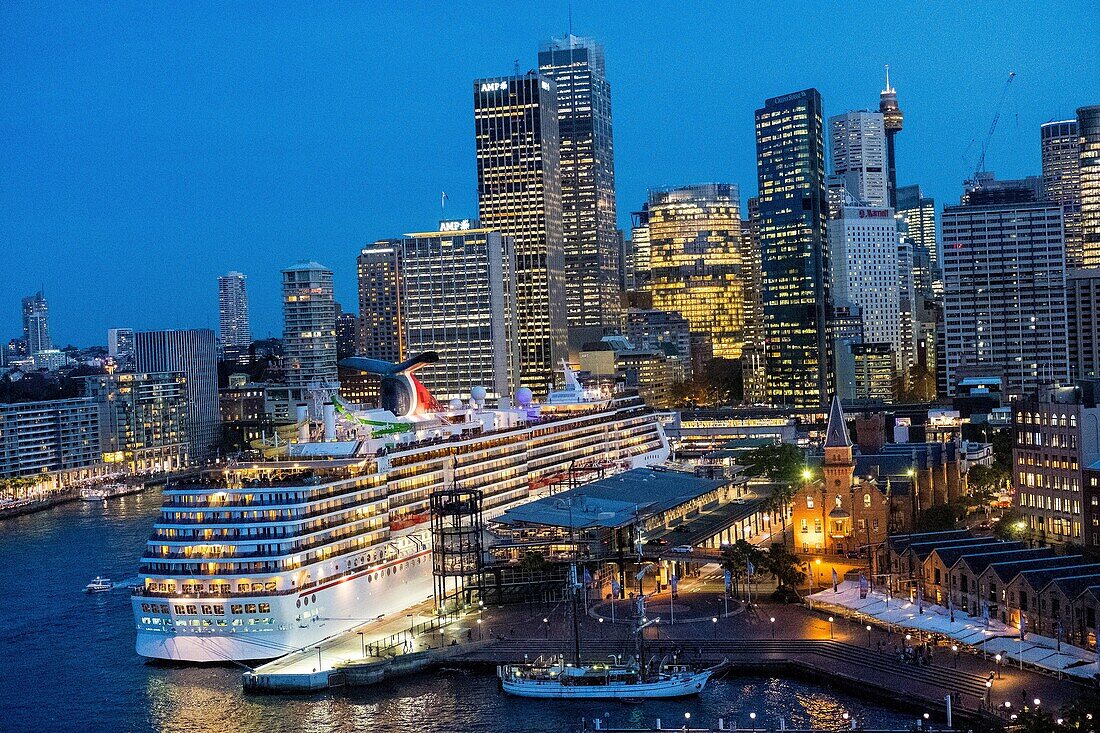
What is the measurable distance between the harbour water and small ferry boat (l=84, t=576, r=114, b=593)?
29.2 feet

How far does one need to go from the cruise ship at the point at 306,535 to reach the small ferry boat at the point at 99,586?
1416 cm

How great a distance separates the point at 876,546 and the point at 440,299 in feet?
374

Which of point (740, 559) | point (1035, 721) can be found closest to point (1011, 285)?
point (740, 559)

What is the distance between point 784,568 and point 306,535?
2507 centimetres

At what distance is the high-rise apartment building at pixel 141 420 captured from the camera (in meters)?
177

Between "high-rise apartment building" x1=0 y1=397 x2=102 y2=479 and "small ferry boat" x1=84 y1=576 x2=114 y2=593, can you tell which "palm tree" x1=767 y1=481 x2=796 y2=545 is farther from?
"high-rise apartment building" x1=0 y1=397 x2=102 y2=479

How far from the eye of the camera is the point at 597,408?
110 metres

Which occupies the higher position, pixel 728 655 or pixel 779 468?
pixel 779 468

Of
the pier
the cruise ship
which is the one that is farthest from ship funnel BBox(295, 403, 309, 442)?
the pier

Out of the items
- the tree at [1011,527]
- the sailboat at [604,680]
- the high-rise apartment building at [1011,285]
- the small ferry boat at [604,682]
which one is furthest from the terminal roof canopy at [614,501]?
the high-rise apartment building at [1011,285]

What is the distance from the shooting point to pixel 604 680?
56719 mm

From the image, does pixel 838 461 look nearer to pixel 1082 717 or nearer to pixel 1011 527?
pixel 1011 527

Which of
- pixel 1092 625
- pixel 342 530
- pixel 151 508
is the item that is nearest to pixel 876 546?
pixel 1092 625

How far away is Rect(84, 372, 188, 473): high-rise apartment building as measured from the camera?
177000mm
